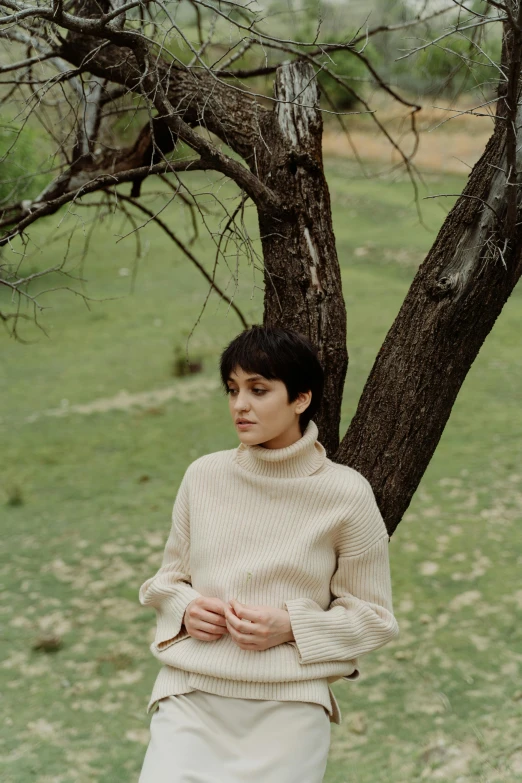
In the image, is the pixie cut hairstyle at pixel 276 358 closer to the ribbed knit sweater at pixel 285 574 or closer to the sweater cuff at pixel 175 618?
the ribbed knit sweater at pixel 285 574

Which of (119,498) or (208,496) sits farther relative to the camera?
(119,498)

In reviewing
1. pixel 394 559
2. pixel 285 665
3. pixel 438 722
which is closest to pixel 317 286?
pixel 285 665

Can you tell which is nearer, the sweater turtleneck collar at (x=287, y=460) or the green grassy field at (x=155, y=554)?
the sweater turtleneck collar at (x=287, y=460)

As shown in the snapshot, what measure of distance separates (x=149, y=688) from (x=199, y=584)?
6.62 feet

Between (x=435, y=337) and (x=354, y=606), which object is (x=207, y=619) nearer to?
(x=354, y=606)

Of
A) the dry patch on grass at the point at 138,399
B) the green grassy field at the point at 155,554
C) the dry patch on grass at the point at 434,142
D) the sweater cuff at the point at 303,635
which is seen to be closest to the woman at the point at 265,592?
the sweater cuff at the point at 303,635

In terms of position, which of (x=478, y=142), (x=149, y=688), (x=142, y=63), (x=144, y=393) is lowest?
(x=149, y=688)

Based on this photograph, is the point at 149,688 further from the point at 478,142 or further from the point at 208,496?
the point at 478,142

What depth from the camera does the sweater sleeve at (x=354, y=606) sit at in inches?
69.8

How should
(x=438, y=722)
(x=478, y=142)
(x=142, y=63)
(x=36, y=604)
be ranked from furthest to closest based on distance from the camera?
(x=478, y=142) → (x=36, y=604) → (x=438, y=722) → (x=142, y=63)

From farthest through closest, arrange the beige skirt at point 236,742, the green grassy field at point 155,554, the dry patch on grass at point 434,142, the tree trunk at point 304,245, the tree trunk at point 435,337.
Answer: the dry patch on grass at point 434,142 < the green grassy field at point 155,554 < the tree trunk at point 304,245 < the tree trunk at point 435,337 < the beige skirt at point 236,742

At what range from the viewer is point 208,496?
6.37ft

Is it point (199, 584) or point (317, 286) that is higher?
point (317, 286)

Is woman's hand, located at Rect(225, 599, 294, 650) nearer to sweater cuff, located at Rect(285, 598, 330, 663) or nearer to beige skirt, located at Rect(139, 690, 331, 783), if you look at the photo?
sweater cuff, located at Rect(285, 598, 330, 663)
